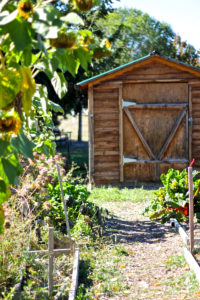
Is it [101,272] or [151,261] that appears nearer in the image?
[101,272]

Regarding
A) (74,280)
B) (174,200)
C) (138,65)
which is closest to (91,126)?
(138,65)

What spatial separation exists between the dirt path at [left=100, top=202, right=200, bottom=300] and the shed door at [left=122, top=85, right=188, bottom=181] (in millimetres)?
3139

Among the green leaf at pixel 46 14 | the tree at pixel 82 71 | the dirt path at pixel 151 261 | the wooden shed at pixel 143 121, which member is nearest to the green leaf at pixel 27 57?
the green leaf at pixel 46 14

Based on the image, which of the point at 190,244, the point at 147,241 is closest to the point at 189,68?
the point at 147,241

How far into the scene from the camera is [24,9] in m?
1.69

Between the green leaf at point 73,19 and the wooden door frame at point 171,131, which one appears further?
the wooden door frame at point 171,131

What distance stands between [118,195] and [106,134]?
207cm

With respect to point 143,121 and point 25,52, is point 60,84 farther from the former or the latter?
point 143,121

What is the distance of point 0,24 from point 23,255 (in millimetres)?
3228

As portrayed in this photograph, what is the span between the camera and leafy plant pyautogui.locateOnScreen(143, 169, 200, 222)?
7098 mm

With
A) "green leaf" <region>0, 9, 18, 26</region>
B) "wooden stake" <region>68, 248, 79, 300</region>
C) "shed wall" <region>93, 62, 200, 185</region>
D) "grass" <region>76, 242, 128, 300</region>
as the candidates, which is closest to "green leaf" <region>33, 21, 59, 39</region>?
"green leaf" <region>0, 9, 18, 26</region>

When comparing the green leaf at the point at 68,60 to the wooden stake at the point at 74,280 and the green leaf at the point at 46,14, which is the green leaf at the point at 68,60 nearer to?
the green leaf at the point at 46,14

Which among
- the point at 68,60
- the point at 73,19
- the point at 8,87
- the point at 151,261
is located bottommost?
the point at 151,261

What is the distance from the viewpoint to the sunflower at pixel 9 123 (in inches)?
71.5
